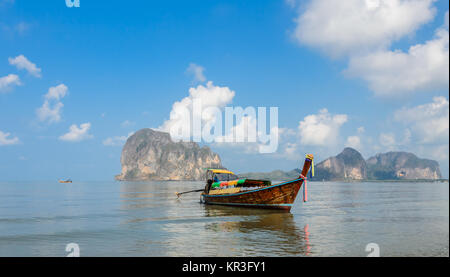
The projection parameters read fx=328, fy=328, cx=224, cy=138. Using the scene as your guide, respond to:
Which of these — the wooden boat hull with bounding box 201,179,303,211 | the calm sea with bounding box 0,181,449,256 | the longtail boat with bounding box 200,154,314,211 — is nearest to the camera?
the calm sea with bounding box 0,181,449,256

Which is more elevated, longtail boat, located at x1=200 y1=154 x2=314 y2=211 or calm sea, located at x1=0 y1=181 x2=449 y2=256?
longtail boat, located at x1=200 y1=154 x2=314 y2=211

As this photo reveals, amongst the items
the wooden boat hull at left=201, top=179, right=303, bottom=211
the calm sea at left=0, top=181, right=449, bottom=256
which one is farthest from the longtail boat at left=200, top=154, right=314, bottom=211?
the calm sea at left=0, top=181, right=449, bottom=256

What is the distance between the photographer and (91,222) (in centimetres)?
2906

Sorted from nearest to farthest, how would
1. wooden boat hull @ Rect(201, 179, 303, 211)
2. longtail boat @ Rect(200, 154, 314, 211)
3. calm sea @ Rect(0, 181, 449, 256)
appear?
calm sea @ Rect(0, 181, 449, 256)
longtail boat @ Rect(200, 154, 314, 211)
wooden boat hull @ Rect(201, 179, 303, 211)

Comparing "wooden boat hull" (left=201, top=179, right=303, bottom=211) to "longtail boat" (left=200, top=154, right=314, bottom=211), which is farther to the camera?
"wooden boat hull" (left=201, top=179, right=303, bottom=211)

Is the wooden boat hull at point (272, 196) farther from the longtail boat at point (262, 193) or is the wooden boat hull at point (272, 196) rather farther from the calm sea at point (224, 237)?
the calm sea at point (224, 237)

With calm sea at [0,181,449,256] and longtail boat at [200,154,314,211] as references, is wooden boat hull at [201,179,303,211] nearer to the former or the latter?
longtail boat at [200,154,314,211]

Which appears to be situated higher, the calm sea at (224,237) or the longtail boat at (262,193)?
the longtail boat at (262,193)

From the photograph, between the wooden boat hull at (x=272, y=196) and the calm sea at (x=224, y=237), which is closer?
the calm sea at (x=224, y=237)

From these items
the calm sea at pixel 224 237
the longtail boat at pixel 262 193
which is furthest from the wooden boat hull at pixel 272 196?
the calm sea at pixel 224 237

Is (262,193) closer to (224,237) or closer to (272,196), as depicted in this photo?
(272,196)

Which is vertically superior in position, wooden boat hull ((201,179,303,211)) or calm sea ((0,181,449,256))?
wooden boat hull ((201,179,303,211))
